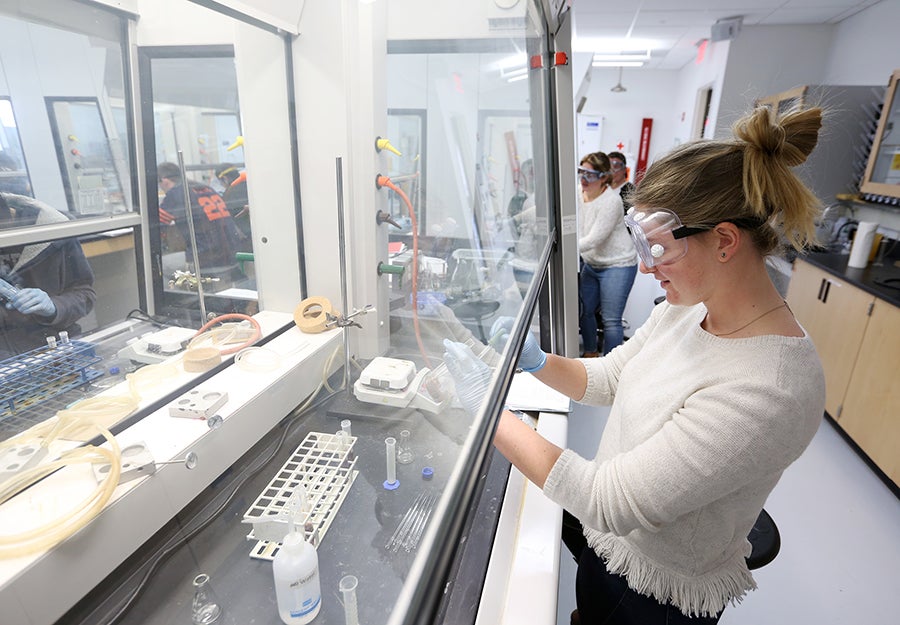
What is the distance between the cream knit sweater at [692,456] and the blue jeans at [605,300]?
2.21 metres

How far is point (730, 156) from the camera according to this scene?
76 cm

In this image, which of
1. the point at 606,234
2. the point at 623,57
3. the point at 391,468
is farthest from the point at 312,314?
the point at 623,57

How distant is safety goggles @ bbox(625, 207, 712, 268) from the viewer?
0.77 metres

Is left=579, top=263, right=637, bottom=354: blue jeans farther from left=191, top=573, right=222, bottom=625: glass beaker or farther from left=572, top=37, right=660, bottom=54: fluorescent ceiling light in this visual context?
left=572, top=37, right=660, bottom=54: fluorescent ceiling light

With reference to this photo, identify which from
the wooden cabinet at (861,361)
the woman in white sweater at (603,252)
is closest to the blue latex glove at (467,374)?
the wooden cabinet at (861,361)

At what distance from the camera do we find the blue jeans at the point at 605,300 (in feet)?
10.3

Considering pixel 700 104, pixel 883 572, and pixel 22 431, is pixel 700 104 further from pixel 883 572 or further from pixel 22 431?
pixel 22 431

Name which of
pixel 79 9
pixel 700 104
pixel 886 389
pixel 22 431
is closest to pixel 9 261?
pixel 22 431

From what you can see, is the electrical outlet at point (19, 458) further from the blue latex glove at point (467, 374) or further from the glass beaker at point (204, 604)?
the blue latex glove at point (467, 374)

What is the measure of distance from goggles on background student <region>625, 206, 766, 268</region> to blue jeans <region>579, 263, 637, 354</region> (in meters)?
2.43

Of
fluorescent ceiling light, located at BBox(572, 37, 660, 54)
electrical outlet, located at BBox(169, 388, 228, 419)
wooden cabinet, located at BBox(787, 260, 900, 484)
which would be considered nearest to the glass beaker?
electrical outlet, located at BBox(169, 388, 228, 419)

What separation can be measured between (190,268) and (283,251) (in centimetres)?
39

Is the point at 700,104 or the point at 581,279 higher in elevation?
the point at 700,104

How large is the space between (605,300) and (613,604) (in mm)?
2457
